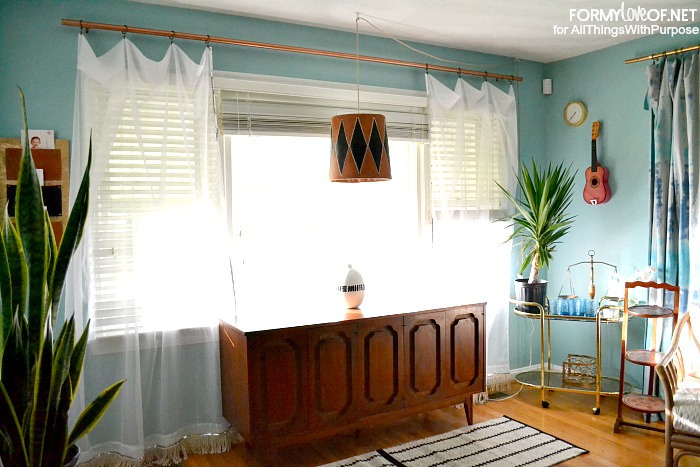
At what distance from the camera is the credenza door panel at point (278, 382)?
2893 millimetres

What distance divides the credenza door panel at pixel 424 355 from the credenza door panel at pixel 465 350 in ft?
0.22

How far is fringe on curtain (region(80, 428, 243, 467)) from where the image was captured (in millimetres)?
3016

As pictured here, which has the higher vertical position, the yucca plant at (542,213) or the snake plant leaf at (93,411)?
the yucca plant at (542,213)

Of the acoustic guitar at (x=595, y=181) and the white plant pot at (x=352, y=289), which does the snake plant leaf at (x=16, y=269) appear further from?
the acoustic guitar at (x=595, y=181)

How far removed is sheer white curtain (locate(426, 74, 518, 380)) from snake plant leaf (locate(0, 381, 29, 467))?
274cm

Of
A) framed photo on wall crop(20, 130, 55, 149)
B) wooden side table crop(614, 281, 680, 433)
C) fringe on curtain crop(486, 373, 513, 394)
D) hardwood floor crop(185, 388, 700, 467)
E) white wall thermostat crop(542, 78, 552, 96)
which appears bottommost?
hardwood floor crop(185, 388, 700, 467)

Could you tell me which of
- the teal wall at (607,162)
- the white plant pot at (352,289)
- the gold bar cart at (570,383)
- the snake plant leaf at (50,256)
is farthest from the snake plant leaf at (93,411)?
the teal wall at (607,162)

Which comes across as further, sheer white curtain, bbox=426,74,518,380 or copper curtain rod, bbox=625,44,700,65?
sheer white curtain, bbox=426,74,518,380

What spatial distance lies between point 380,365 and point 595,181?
215 centimetres

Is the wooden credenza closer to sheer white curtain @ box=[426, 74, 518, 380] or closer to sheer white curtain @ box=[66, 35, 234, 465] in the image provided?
sheer white curtain @ box=[66, 35, 234, 465]

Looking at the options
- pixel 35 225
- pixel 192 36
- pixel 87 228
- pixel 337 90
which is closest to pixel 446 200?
pixel 337 90

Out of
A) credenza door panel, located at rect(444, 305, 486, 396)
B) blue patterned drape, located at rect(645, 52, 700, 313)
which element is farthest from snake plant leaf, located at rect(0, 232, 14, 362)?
blue patterned drape, located at rect(645, 52, 700, 313)

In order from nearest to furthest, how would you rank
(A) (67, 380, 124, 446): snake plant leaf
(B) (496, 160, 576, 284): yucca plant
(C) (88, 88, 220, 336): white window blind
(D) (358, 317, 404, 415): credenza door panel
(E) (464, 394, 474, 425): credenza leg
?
(A) (67, 380, 124, 446): snake plant leaf → (C) (88, 88, 220, 336): white window blind → (D) (358, 317, 404, 415): credenza door panel → (E) (464, 394, 474, 425): credenza leg → (B) (496, 160, 576, 284): yucca plant

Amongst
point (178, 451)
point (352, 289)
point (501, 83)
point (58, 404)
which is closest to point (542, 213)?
point (501, 83)
